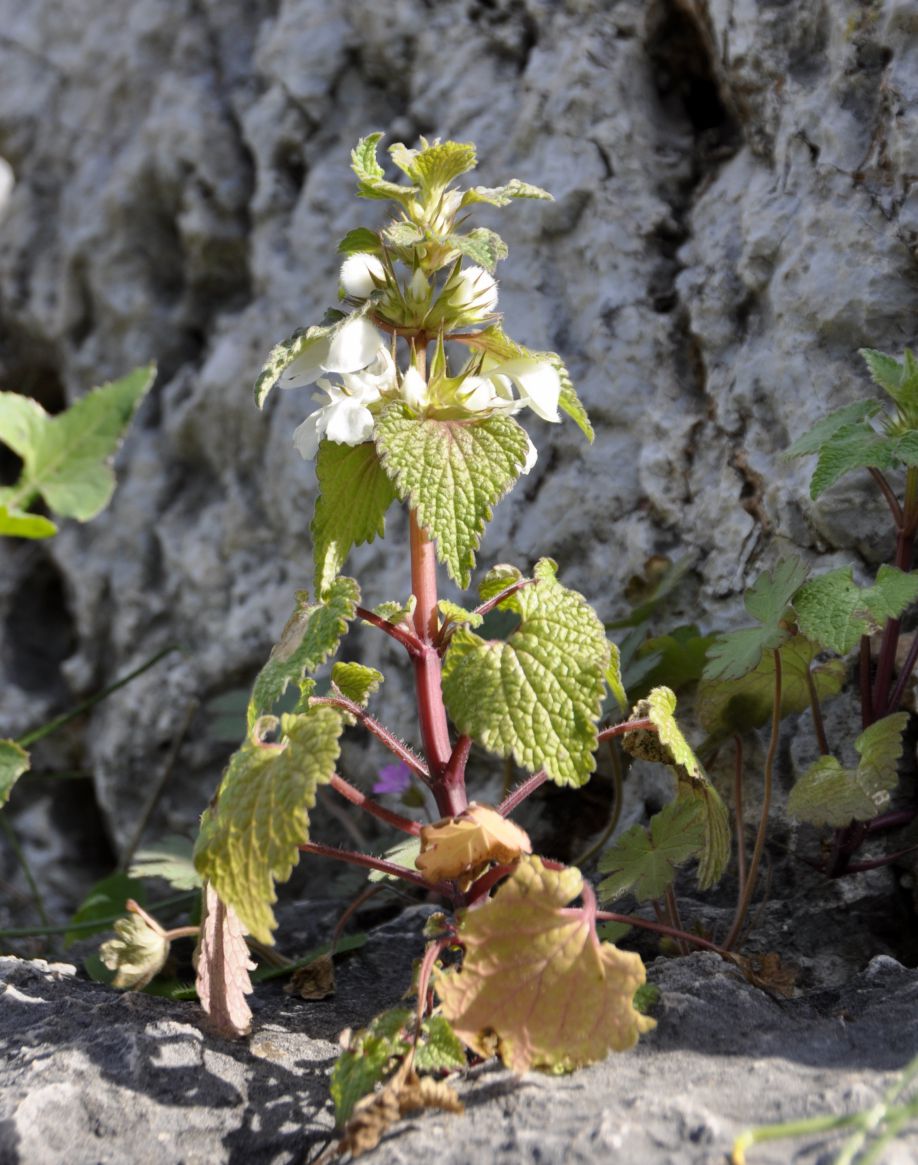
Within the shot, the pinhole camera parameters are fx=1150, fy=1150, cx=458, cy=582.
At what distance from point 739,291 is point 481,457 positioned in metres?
0.80

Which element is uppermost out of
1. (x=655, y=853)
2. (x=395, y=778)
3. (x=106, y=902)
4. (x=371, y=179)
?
(x=371, y=179)

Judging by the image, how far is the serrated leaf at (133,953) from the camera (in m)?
1.23

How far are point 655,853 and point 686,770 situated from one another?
101 millimetres

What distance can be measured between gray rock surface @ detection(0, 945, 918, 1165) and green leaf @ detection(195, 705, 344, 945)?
0.69 feet

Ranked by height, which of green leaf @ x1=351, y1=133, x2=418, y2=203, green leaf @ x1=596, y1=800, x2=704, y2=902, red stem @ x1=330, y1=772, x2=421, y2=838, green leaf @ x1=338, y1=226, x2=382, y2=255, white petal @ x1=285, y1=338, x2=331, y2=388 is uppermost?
green leaf @ x1=351, y1=133, x2=418, y2=203

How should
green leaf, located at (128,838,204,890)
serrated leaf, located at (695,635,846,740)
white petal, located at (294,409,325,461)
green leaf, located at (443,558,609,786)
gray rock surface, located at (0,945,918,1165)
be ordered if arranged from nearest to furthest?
gray rock surface, located at (0,945,918,1165)
green leaf, located at (443,558,609,786)
white petal, located at (294,409,325,461)
serrated leaf, located at (695,635,846,740)
green leaf, located at (128,838,204,890)

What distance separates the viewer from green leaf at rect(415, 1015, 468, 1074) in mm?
980

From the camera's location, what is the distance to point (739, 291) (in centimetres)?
175

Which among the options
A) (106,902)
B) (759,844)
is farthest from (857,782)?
(106,902)

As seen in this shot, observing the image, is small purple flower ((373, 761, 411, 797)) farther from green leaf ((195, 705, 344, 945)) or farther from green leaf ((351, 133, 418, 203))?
green leaf ((351, 133, 418, 203))

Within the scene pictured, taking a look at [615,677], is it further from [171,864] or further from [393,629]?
[171,864]

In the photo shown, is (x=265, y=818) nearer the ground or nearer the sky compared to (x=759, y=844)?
nearer the sky

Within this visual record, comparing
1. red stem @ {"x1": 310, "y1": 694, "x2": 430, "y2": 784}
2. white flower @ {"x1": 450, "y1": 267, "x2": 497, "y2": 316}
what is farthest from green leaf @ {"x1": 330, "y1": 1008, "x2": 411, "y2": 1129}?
white flower @ {"x1": 450, "y1": 267, "x2": 497, "y2": 316}

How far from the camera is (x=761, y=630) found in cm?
131
